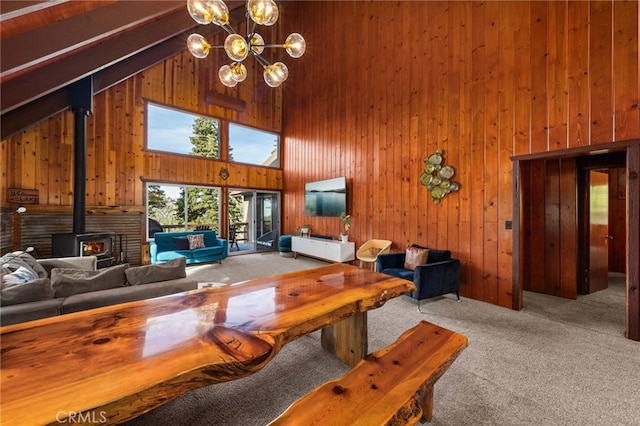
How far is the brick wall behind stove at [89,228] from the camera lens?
4.64 m

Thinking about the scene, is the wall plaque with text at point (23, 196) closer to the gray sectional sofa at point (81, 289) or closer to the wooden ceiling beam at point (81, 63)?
the wooden ceiling beam at point (81, 63)

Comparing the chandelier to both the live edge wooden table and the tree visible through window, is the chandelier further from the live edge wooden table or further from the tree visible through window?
the tree visible through window

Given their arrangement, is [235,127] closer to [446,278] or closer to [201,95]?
[201,95]

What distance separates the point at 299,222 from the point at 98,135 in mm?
5009

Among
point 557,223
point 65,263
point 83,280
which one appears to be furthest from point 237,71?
point 557,223

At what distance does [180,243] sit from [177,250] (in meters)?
0.18

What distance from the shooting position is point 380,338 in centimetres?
247

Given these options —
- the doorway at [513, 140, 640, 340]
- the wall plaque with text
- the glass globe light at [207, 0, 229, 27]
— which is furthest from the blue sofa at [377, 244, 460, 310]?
the wall plaque with text

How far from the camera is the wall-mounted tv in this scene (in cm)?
577

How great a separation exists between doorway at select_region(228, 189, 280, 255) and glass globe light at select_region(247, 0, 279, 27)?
5638 millimetres

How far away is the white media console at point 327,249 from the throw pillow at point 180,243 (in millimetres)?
2585

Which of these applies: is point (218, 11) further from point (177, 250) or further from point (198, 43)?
point (177, 250)

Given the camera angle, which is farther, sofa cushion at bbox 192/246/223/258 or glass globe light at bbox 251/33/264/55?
sofa cushion at bbox 192/246/223/258

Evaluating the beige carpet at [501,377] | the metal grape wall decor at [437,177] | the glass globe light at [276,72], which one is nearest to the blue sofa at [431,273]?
the beige carpet at [501,377]
